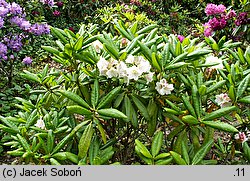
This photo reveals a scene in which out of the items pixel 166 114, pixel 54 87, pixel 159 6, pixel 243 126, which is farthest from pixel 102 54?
pixel 159 6

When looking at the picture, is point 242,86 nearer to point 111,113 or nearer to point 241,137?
point 241,137

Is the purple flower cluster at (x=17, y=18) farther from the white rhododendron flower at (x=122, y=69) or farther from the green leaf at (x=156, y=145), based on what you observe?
the green leaf at (x=156, y=145)

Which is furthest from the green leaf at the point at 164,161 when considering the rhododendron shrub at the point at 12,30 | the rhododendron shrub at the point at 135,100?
the rhododendron shrub at the point at 12,30

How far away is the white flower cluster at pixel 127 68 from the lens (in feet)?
5.98

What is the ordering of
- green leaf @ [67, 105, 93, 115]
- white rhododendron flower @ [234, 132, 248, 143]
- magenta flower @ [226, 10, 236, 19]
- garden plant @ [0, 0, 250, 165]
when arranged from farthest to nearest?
magenta flower @ [226, 10, 236, 19], white rhododendron flower @ [234, 132, 248, 143], garden plant @ [0, 0, 250, 165], green leaf @ [67, 105, 93, 115]

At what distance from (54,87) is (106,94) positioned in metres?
0.33

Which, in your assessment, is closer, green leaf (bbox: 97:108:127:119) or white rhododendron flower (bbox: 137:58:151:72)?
green leaf (bbox: 97:108:127:119)

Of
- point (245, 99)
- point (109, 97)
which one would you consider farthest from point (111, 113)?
point (245, 99)

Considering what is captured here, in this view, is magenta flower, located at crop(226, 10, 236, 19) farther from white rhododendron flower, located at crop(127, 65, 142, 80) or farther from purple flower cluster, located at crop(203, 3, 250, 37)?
white rhododendron flower, located at crop(127, 65, 142, 80)

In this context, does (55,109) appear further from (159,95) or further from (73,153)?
(159,95)

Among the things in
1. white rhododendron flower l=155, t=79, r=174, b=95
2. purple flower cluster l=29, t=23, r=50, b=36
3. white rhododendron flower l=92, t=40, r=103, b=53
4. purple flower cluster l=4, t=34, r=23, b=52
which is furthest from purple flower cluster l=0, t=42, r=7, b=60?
white rhododendron flower l=155, t=79, r=174, b=95

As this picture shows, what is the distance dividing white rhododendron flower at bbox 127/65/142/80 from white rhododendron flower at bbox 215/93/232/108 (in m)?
0.41

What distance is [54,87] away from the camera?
2086 millimetres

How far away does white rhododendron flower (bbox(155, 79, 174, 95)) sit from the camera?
6.04 feet
